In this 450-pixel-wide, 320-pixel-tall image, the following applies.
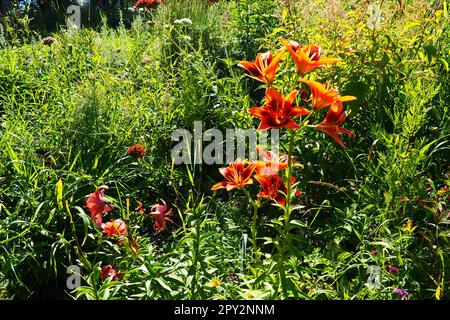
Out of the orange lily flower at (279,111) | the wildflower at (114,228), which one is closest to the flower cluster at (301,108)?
the orange lily flower at (279,111)

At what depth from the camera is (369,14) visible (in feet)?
8.59

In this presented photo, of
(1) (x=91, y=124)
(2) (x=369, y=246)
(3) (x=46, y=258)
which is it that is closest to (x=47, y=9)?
(1) (x=91, y=124)

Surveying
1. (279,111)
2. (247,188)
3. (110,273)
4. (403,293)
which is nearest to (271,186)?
(279,111)

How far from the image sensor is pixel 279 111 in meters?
1.53

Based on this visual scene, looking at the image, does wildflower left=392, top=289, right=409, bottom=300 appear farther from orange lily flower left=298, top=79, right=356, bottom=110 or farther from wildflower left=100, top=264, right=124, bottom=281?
wildflower left=100, top=264, right=124, bottom=281

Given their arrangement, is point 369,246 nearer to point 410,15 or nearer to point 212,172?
point 212,172

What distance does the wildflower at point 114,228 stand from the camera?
6.10 ft

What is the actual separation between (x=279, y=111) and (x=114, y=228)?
766mm

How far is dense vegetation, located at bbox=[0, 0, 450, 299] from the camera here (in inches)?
74.0

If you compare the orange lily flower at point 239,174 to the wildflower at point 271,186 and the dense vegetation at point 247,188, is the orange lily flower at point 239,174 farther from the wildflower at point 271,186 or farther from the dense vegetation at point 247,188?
the dense vegetation at point 247,188

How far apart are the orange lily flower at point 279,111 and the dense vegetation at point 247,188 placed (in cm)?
35

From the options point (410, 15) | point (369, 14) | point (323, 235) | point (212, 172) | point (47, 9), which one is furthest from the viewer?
point (47, 9)
